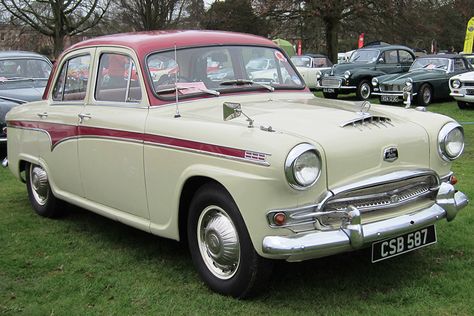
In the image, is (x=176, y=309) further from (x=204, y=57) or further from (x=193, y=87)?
(x=204, y=57)

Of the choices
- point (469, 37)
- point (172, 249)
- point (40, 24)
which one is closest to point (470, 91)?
point (172, 249)

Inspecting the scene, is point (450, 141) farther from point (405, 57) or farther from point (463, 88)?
point (405, 57)

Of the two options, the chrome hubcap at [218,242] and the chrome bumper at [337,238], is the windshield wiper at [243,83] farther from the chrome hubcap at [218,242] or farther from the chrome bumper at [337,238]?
the chrome bumper at [337,238]

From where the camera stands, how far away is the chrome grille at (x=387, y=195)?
10.6 feet

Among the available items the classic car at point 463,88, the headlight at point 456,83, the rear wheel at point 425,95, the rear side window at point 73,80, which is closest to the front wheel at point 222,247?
the rear side window at point 73,80

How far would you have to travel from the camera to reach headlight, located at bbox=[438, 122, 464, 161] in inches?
146

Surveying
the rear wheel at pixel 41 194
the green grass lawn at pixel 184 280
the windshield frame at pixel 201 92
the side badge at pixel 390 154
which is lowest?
the green grass lawn at pixel 184 280

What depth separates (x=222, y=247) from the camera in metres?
3.44

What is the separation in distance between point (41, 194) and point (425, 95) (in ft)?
39.4

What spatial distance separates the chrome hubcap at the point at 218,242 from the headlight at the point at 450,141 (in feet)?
5.01

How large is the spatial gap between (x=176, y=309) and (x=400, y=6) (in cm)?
3037

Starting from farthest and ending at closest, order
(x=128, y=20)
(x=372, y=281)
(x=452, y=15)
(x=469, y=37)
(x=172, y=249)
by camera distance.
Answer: (x=452, y=15) → (x=128, y=20) → (x=469, y=37) → (x=172, y=249) → (x=372, y=281)

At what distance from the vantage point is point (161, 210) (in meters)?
3.84

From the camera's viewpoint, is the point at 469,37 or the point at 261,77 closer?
the point at 261,77
